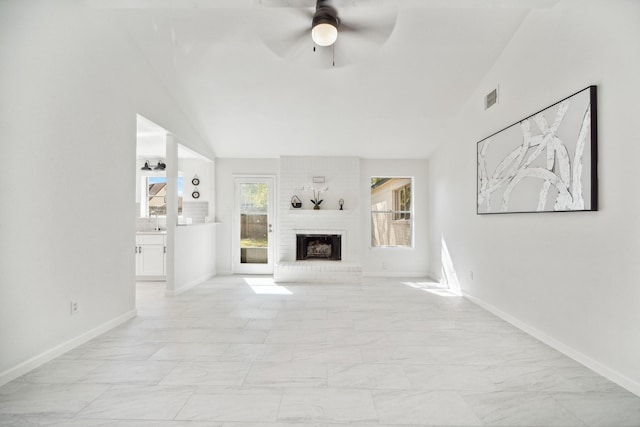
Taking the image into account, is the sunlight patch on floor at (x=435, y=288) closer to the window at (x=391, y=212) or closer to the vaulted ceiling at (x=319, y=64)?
the window at (x=391, y=212)

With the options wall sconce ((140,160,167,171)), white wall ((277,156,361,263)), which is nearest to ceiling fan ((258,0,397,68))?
white wall ((277,156,361,263))

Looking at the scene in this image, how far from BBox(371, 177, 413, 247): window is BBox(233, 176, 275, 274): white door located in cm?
209

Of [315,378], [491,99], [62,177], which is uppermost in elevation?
[491,99]

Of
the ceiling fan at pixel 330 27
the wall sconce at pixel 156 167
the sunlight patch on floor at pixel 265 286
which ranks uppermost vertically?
the ceiling fan at pixel 330 27

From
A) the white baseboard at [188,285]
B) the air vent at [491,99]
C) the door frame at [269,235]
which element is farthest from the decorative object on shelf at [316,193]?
the air vent at [491,99]

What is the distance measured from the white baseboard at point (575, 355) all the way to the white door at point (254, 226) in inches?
170

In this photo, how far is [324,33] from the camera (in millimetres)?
2775

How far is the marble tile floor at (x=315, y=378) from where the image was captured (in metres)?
1.95

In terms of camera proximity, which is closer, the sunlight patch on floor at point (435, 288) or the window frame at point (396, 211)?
the sunlight patch on floor at point (435, 288)

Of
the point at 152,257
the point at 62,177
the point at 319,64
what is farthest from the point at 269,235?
the point at 62,177

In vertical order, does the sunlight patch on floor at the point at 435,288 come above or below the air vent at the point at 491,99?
below

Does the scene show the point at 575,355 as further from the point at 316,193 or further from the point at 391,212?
the point at 316,193

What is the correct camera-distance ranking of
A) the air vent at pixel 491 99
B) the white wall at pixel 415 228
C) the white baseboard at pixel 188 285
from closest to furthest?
the air vent at pixel 491 99 → the white baseboard at pixel 188 285 → the white wall at pixel 415 228

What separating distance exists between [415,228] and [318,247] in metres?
1.97
